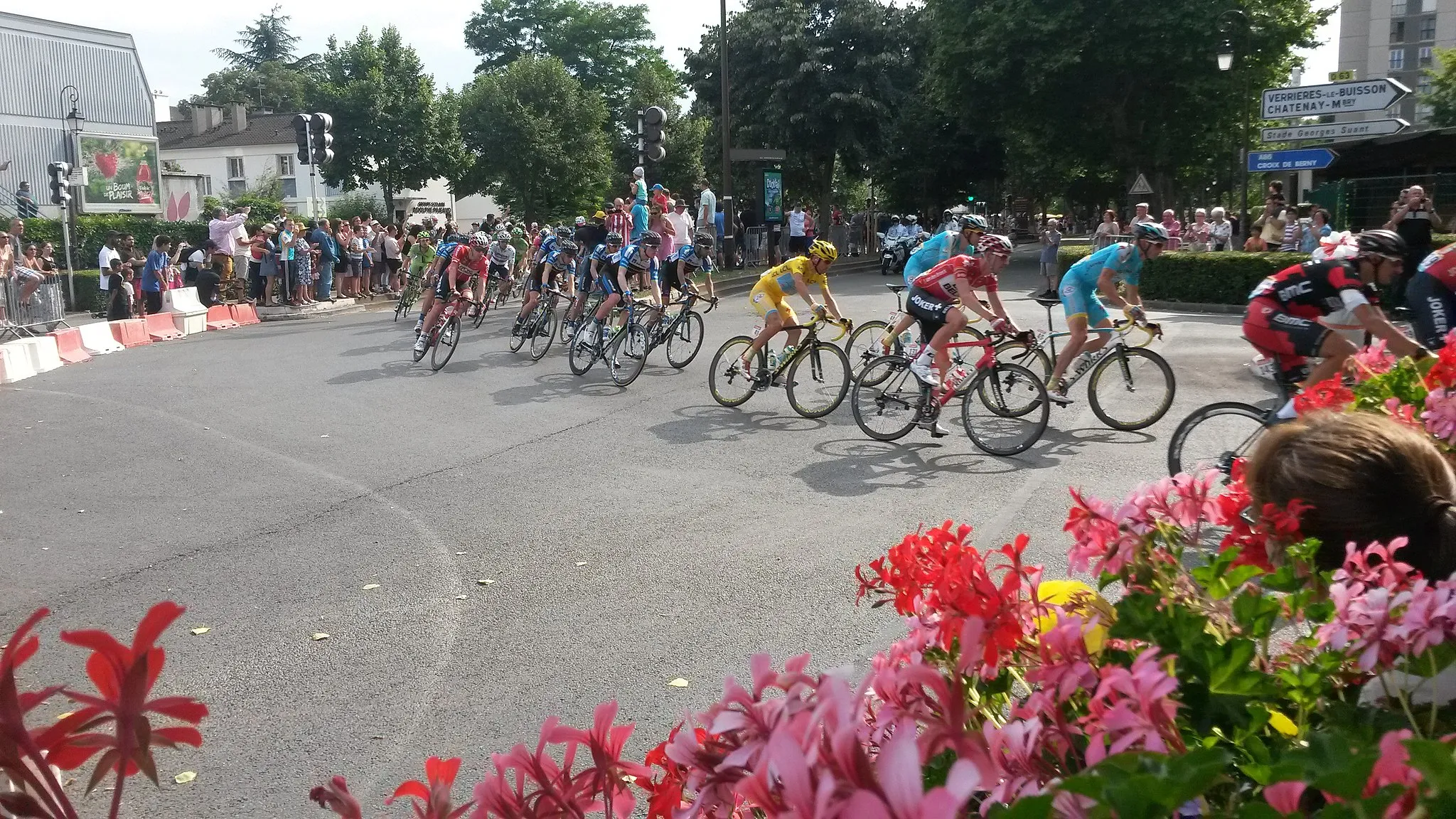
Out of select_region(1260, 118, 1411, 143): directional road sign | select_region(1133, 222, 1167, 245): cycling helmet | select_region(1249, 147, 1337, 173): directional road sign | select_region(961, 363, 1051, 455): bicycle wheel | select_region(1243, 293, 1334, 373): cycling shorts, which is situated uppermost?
select_region(1260, 118, 1411, 143): directional road sign

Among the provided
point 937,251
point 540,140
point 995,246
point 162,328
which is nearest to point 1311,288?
point 995,246

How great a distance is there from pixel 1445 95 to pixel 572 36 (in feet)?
166

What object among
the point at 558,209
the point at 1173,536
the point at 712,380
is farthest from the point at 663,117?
the point at 558,209

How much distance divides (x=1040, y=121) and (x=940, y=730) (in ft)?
135

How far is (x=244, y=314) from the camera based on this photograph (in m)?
23.9

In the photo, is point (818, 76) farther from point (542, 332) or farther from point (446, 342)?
point (446, 342)

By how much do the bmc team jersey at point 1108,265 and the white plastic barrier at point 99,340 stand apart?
14.7 metres

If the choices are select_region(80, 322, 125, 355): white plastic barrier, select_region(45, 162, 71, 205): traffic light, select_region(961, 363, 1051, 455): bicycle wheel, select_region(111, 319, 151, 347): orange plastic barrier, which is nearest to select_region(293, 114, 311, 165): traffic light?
select_region(111, 319, 151, 347): orange plastic barrier

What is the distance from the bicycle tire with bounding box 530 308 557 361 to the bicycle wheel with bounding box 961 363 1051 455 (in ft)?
24.8

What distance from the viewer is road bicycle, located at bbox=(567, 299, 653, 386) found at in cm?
1434

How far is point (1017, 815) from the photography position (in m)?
0.97

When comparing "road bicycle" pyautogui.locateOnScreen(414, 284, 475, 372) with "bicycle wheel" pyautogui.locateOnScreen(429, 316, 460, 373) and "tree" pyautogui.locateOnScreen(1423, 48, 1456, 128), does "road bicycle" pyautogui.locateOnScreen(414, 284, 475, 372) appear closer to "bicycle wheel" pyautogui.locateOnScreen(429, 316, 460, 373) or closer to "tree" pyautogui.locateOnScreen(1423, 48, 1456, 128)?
"bicycle wheel" pyautogui.locateOnScreen(429, 316, 460, 373)

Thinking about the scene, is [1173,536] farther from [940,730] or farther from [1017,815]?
[1017,815]

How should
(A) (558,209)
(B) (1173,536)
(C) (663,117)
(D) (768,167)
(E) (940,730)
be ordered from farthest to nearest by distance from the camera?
(A) (558,209) → (D) (768,167) → (C) (663,117) → (B) (1173,536) → (E) (940,730)
